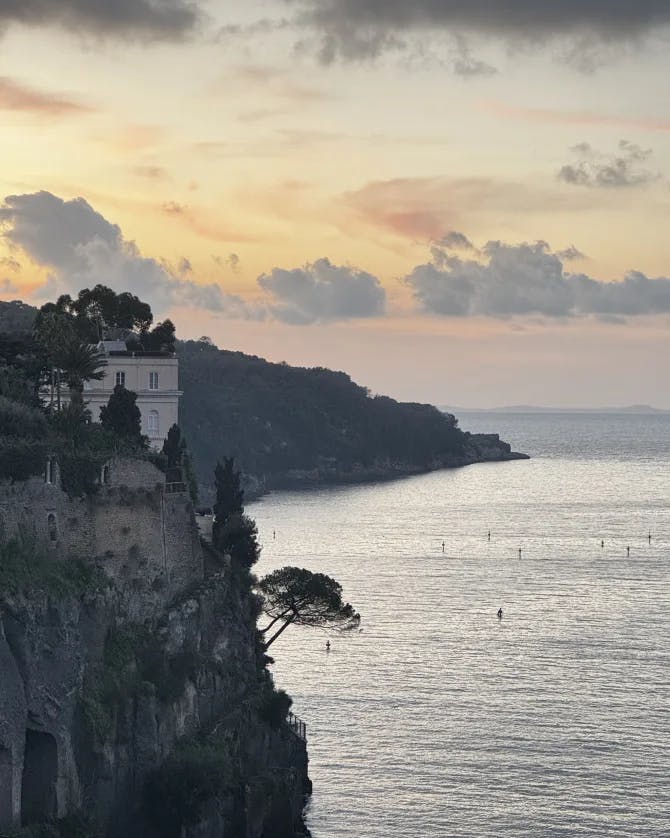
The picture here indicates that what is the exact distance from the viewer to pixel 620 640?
132250mm

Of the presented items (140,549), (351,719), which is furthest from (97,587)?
(351,719)

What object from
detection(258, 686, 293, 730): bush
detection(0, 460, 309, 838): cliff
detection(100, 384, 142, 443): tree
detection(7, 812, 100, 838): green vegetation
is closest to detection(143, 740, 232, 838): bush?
detection(0, 460, 309, 838): cliff

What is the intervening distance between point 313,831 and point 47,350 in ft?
97.9

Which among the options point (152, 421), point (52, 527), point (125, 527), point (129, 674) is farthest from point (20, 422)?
point (152, 421)

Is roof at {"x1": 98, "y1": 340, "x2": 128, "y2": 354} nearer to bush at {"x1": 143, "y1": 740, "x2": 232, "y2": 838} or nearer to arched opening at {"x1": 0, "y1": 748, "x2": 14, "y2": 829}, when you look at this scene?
bush at {"x1": 143, "y1": 740, "x2": 232, "y2": 838}

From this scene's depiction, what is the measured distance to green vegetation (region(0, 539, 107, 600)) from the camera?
6588 centimetres

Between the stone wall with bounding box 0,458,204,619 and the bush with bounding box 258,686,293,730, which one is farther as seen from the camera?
the bush with bounding box 258,686,293,730

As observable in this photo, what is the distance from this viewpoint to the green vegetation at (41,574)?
65875 millimetres

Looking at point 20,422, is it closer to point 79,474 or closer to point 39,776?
point 79,474

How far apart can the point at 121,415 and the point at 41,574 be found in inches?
734

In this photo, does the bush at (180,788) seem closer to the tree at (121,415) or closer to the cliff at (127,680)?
the cliff at (127,680)

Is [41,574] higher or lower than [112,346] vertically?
lower

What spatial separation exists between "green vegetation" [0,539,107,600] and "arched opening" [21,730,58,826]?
6.03m

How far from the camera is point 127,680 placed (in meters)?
70.2
